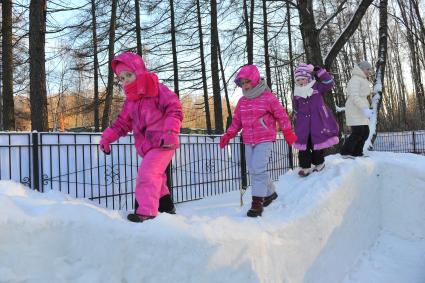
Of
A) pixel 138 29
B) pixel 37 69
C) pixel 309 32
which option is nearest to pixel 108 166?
pixel 37 69

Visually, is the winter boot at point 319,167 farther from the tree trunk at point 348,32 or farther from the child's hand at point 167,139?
the tree trunk at point 348,32

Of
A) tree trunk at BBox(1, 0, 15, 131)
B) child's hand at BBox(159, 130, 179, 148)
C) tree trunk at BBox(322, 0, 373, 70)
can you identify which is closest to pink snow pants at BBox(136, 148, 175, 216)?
child's hand at BBox(159, 130, 179, 148)

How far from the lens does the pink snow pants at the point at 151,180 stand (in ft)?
11.0

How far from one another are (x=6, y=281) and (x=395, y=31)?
39.4m

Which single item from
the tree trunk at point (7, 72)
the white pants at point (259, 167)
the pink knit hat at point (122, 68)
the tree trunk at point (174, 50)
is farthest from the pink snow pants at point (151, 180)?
the tree trunk at point (174, 50)

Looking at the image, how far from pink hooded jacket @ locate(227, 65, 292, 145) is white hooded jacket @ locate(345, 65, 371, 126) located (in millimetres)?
2703

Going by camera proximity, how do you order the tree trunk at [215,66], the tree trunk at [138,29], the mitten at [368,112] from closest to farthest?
the mitten at [368,112] → the tree trunk at [138,29] → the tree trunk at [215,66]

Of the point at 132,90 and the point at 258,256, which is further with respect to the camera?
the point at 132,90

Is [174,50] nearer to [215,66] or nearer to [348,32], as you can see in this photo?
[215,66]

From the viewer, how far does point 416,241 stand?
19.5ft

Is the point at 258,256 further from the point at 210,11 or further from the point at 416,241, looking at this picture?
the point at 210,11

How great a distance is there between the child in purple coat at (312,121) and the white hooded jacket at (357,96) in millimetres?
1096

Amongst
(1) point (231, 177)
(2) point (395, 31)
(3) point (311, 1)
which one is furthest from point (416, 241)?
(2) point (395, 31)

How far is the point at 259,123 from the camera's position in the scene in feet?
15.3
